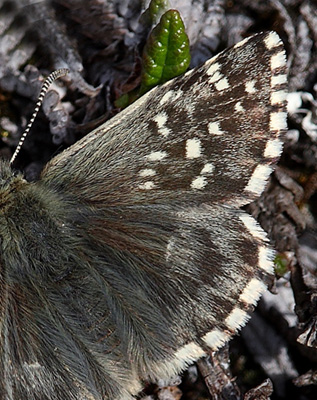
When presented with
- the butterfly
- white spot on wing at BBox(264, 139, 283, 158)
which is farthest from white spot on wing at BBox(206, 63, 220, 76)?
white spot on wing at BBox(264, 139, 283, 158)

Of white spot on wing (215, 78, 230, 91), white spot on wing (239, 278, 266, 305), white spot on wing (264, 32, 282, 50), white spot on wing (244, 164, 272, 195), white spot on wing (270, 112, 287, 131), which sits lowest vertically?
white spot on wing (239, 278, 266, 305)

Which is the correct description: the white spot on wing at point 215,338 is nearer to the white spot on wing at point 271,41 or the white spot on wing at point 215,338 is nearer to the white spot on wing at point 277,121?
the white spot on wing at point 277,121

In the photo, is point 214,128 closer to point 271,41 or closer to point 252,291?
point 271,41

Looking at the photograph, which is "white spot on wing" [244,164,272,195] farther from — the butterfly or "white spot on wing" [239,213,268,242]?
"white spot on wing" [239,213,268,242]

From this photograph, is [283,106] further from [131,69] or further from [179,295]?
[131,69]

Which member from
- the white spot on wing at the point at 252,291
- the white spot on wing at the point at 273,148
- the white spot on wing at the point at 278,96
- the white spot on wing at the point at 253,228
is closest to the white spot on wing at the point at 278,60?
the white spot on wing at the point at 278,96

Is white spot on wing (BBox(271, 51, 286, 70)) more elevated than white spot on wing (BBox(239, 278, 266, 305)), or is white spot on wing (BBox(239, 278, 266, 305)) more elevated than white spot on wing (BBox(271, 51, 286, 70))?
white spot on wing (BBox(271, 51, 286, 70))
